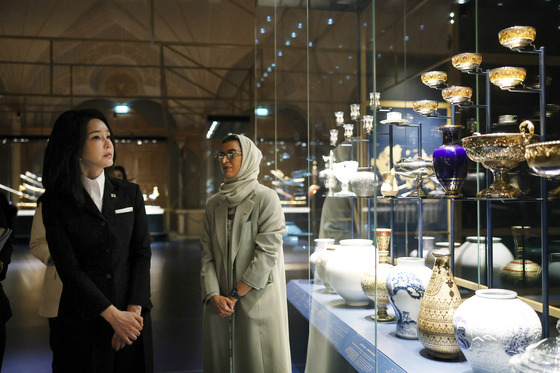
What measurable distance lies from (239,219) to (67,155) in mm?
770

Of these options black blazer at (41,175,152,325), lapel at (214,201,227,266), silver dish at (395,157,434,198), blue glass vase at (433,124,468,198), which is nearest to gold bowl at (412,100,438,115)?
silver dish at (395,157,434,198)

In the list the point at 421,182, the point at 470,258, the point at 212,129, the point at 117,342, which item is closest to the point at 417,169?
the point at 421,182

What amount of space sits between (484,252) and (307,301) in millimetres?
871

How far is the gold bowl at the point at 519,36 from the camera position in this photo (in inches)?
61.6

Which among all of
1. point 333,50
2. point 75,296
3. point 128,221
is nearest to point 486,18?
point 333,50

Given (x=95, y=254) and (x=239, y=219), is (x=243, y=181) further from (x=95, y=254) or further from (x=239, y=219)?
(x=95, y=254)

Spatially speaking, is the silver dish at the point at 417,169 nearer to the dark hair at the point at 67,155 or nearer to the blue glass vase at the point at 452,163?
the blue glass vase at the point at 452,163

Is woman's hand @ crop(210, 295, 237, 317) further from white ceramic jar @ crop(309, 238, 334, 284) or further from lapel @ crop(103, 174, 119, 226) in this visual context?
lapel @ crop(103, 174, 119, 226)

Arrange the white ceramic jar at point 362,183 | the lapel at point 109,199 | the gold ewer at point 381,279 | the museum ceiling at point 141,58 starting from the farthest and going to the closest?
the museum ceiling at point 141,58 → the gold ewer at point 381,279 → the lapel at point 109,199 → the white ceramic jar at point 362,183

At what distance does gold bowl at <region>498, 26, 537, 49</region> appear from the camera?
1.56m

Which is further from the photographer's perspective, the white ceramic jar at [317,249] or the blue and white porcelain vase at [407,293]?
the white ceramic jar at [317,249]

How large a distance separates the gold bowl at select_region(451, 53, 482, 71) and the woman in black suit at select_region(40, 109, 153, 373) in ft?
4.19

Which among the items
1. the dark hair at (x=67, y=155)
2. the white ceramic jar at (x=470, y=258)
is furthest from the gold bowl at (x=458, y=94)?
the dark hair at (x=67, y=155)

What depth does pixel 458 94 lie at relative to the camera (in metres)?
1.89
